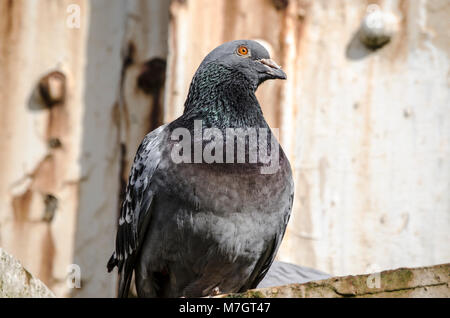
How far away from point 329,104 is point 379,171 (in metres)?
0.79

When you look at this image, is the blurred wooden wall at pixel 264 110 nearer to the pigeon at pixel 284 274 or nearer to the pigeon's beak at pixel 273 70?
the pigeon at pixel 284 274

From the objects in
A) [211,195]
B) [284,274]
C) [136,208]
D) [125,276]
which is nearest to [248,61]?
[211,195]

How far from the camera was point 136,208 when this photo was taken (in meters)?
5.30

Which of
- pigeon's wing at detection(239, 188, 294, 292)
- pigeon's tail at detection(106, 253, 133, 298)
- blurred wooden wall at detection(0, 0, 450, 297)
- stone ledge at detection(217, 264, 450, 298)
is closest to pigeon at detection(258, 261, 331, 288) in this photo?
pigeon's wing at detection(239, 188, 294, 292)

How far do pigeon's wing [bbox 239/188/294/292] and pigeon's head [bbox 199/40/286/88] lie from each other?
89 centimetres

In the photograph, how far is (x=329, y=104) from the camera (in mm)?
7066

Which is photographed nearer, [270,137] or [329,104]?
[270,137]

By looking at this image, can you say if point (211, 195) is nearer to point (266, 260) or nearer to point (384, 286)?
point (266, 260)

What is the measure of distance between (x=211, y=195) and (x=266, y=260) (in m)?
0.82

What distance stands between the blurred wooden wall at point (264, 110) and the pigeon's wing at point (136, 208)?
1.67m

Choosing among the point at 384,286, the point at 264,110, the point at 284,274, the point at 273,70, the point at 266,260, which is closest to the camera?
the point at 384,286
